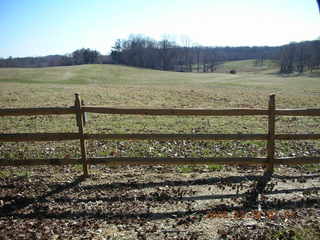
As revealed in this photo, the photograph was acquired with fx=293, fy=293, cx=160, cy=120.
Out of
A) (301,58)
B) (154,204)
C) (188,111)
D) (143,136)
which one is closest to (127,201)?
(154,204)

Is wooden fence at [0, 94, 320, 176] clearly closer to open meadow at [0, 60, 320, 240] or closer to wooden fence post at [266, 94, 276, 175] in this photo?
wooden fence post at [266, 94, 276, 175]

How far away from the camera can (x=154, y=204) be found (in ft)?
19.0

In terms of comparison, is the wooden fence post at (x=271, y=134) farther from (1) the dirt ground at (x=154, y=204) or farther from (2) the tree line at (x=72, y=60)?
(2) the tree line at (x=72, y=60)

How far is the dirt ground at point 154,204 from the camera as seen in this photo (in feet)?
16.0

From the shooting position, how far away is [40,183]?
6855 mm

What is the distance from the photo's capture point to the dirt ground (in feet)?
16.0

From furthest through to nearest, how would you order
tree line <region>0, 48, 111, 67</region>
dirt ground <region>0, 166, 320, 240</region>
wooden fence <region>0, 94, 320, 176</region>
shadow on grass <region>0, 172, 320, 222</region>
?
tree line <region>0, 48, 111, 67</region>, wooden fence <region>0, 94, 320, 176</region>, shadow on grass <region>0, 172, 320, 222</region>, dirt ground <region>0, 166, 320, 240</region>

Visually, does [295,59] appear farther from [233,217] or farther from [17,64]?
[233,217]

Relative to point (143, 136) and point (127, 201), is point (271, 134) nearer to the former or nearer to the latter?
point (143, 136)

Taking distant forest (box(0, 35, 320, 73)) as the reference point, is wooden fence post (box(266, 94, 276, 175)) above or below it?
below

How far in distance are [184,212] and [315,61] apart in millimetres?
116015

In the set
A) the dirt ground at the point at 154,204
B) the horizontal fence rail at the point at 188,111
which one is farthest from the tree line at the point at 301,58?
the dirt ground at the point at 154,204

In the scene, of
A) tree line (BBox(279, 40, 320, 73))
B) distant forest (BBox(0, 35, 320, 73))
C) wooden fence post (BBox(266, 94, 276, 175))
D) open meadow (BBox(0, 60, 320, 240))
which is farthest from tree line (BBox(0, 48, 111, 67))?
wooden fence post (BBox(266, 94, 276, 175))

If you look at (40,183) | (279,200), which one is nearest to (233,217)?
(279,200)
